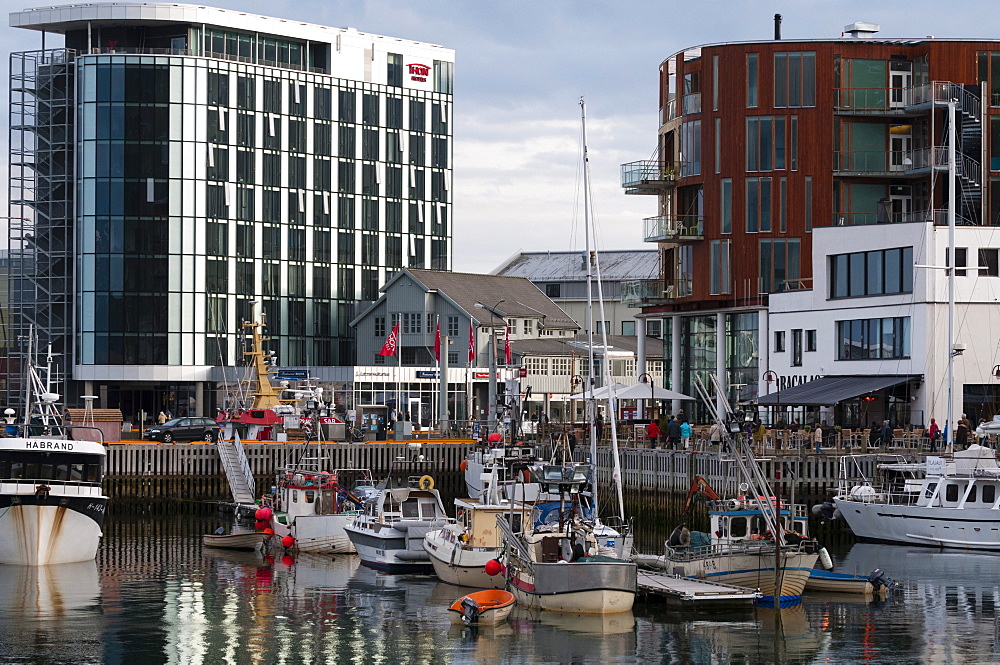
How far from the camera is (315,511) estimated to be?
2218 inches

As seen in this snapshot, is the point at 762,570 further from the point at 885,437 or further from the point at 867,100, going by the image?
the point at 867,100

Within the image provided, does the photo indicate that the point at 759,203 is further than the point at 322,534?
Yes

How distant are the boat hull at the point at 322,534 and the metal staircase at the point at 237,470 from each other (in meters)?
13.7

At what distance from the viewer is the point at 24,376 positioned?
125 m

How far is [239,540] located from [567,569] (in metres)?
20.6

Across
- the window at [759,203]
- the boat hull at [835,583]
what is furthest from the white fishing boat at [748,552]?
the window at [759,203]

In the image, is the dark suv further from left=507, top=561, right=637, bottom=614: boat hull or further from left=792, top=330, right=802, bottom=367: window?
left=507, top=561, right=637, bottom=614: boat hull

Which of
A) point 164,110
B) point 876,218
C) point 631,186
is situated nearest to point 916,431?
point 876,218

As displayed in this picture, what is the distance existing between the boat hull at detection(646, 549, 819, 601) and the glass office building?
82.7 m

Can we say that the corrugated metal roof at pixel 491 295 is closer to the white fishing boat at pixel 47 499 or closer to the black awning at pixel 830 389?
the black awning at pixel 830 389

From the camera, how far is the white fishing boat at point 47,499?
48812mm

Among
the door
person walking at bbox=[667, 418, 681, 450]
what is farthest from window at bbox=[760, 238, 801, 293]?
person walking at bbox=[667, 418, 681, 450]

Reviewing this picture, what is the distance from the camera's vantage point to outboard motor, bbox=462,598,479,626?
38.2 metres

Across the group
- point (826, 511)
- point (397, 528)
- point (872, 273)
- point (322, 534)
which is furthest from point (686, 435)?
point (397, 528)
